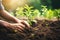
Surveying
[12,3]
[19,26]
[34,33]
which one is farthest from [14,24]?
[12,3]

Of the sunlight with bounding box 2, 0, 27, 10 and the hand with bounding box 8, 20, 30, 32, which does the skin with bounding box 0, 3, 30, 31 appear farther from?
the sunlight with bounding box 2, 0, 27, 10

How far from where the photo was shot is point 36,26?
2770 millimetres

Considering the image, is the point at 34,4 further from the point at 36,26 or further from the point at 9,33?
the point at 9,33

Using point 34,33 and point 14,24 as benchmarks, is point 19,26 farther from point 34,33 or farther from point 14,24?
point 34,33

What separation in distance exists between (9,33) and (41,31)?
43cm

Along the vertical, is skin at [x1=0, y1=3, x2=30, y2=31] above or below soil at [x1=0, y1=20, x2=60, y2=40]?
above

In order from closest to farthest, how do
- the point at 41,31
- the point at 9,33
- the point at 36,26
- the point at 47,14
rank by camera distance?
the point at 9,33, the point at 41,31, the point at 36,26, the point at 47,14

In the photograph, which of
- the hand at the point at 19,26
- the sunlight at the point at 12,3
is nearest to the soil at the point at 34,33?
the hand at the point at 19,26

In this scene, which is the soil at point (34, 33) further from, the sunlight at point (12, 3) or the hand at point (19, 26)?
the sunlight at point (12, 3)

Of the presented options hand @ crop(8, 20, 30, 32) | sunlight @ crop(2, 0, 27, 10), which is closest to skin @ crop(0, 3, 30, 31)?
hand @ crop(8, 20, 30, 32)

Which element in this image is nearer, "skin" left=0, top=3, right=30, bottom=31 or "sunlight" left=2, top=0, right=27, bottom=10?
"skin" left=0, top=3, right=30, bottom=31

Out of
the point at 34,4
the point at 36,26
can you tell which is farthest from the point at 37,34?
the point at 34,4

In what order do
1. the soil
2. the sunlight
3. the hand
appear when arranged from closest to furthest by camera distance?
the soil < the hand < the sunlight

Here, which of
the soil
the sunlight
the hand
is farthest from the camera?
the sunlight
